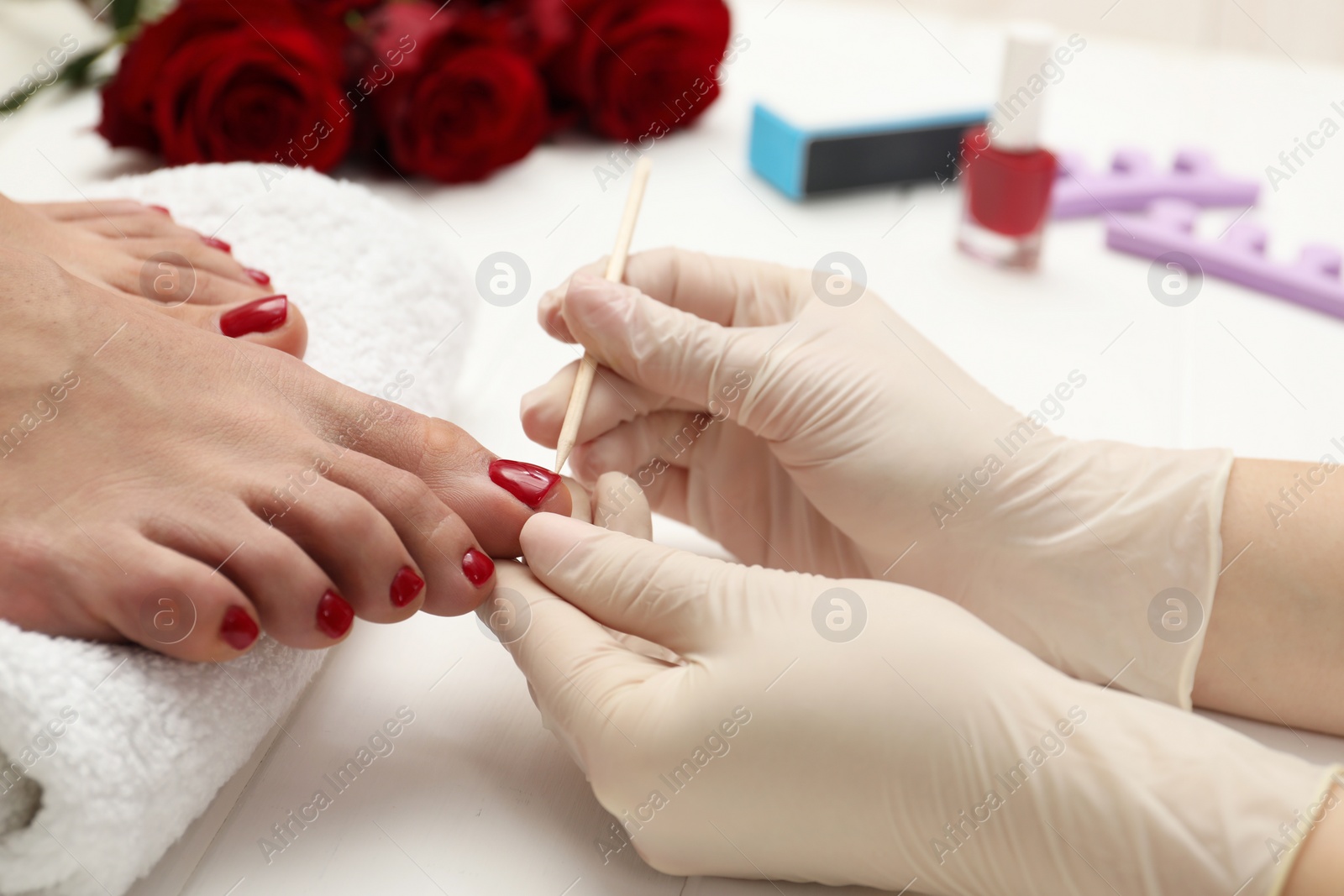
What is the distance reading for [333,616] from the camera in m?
0.75

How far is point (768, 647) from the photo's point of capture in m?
0.69

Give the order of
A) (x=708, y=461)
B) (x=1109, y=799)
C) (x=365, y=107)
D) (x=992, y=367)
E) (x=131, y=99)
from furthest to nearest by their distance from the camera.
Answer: (x=365, y=107) < (x=131, y=99) < (x=992, y=367) < (x=708, y=461) < (x=1109, y=799)

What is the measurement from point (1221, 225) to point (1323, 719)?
36.3 inches

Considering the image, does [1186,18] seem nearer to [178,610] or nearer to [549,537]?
[549,537]

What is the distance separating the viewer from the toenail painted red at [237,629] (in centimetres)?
71

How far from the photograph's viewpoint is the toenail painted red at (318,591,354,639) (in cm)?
75

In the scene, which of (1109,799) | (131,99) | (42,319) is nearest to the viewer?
(1109,799)

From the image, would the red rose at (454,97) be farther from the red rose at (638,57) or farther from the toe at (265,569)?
the toe at (265,569)

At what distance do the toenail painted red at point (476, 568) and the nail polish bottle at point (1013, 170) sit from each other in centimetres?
90

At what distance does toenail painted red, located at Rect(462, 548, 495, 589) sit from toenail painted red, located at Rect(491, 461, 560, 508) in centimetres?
6

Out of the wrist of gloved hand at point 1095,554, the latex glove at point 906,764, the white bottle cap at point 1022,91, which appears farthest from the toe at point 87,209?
the white bottle cap at point 1022,91

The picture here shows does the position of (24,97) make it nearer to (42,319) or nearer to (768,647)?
(42,319)

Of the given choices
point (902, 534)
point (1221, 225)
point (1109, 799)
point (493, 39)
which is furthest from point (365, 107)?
point (1109, 799)

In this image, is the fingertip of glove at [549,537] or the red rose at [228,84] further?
the red rose at [228,84]
